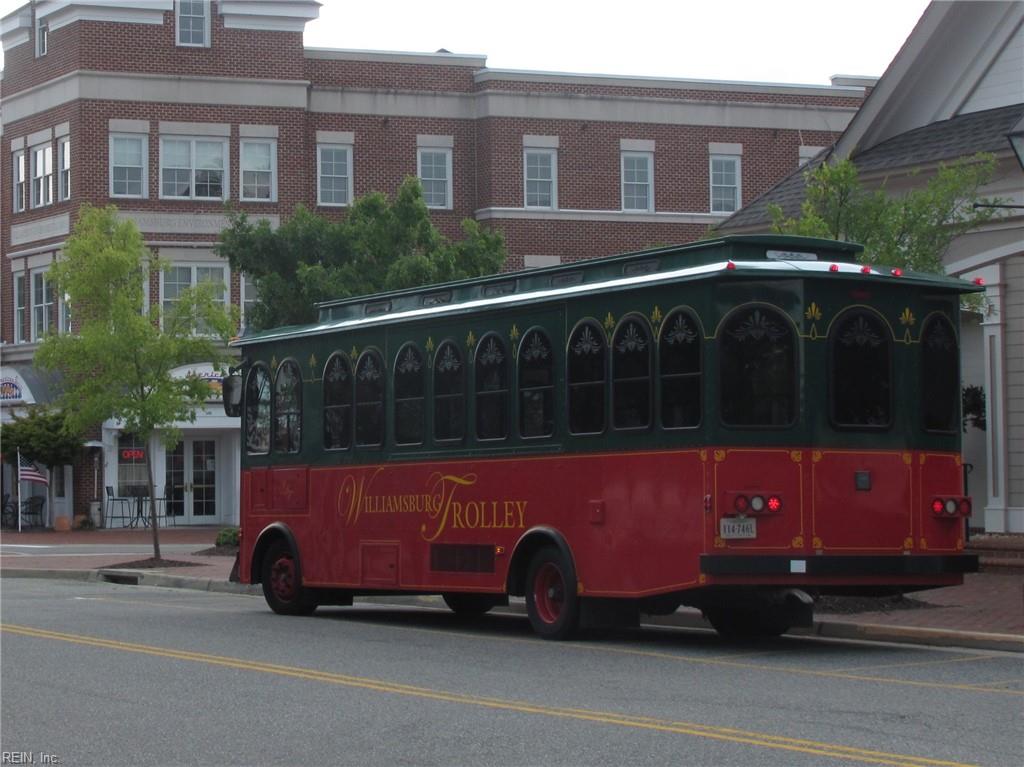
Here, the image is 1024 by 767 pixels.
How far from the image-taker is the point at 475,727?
32.1 feet

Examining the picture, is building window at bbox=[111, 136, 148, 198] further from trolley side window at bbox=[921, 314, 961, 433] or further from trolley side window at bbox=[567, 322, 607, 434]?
trolley side window at bbox=[921, 314, 961, 433]

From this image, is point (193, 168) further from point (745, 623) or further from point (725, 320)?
point (725, 320)

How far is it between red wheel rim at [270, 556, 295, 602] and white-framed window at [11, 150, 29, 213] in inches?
1114

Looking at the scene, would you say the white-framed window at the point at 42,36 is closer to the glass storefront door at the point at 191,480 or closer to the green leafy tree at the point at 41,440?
the green leafy tree at the point at 41,440

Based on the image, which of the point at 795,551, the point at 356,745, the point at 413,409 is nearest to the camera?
the point at 356,745

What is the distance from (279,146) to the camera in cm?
4325

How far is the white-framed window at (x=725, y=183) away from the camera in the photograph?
46.5m

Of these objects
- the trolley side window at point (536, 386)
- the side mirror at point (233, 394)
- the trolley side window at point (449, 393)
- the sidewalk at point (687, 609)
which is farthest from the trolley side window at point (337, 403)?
the trolley side window at point (536, 386)

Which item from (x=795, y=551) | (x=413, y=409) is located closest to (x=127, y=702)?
(x=795, y=551)

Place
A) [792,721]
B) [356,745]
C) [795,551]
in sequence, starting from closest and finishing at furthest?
[356,745] < [792,721] < [795,551]

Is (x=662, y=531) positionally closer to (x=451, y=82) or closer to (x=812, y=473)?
(x=812, y=473)

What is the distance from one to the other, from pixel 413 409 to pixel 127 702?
647 centimetres

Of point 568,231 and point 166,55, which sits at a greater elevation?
point 166,55

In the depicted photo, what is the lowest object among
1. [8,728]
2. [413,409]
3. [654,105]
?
[8,728]
